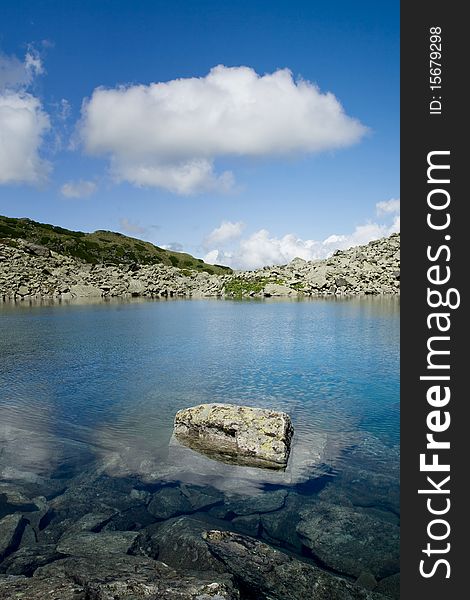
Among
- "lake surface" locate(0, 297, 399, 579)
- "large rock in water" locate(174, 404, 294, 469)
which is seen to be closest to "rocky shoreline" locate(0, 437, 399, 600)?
"lake surface" locate(0, 297, 399, 579)

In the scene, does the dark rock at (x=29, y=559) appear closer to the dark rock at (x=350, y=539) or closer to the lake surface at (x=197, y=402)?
the lake surface at (x=197, y=402)

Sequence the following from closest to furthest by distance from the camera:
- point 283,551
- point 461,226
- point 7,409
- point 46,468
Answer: point 461,226 < point 283,551 < point 46,468 < point 7,409

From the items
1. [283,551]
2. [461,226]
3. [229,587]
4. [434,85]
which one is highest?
[434,85]

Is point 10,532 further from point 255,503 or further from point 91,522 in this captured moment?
point 255,503

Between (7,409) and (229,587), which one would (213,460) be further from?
(7,409)

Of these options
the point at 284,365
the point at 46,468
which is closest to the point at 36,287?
the point at 284,365

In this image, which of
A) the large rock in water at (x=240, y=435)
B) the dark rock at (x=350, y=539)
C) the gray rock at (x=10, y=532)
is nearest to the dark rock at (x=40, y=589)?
the gray rock at (x=10, y=532)

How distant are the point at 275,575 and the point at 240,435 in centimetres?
946

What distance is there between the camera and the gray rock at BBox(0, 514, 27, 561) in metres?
13.2

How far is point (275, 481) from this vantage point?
60.0ft

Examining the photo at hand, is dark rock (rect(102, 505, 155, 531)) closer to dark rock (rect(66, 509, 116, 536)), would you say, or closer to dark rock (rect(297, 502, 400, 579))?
dark rock (rect(66, 509, 116, 536))

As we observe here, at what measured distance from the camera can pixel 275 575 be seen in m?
11.6

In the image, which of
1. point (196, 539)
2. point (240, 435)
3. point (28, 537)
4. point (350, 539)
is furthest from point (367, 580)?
point (28, 537)

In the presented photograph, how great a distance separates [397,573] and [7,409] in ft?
84.1
